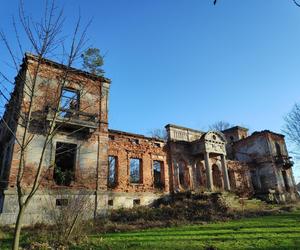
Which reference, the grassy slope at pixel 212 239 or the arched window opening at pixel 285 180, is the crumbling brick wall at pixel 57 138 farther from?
the arched window opening at pixel 285 180

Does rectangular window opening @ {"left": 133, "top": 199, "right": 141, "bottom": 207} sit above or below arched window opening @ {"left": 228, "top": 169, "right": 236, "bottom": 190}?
below

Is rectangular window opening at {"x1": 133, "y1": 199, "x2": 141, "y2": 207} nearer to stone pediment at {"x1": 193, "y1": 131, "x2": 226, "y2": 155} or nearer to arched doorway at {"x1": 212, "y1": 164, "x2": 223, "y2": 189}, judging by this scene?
stone pediment at {"x1": 193, "y1": 131, "x2": 226, "y2": 155}

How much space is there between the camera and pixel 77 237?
9.52 metres

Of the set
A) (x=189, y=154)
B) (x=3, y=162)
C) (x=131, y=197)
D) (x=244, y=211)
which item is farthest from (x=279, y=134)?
(x=3, y=162)

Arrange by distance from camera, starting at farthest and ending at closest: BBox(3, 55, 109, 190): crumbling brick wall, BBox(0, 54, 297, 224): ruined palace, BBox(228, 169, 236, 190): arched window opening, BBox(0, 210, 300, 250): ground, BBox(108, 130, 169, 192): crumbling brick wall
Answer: BBox(228, 169, 236, 190): arched window opening
BBox(108, 130, 169, 192): crumbling brick wall
BBox(3, 55, 109, 190): crumbling brick wall
BBox(0, 54, 297, 224): ruined palace
BBox(0, 210, 300, 250): ground

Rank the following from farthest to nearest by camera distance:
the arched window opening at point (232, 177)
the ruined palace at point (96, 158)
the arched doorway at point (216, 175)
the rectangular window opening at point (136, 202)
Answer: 1. the arched window opening at point (232, 177)
2. the arched doorway at point (216, 175)
3. the rectangular window opening at point (136, 202)
4. the ruined palace at point (96, 158)

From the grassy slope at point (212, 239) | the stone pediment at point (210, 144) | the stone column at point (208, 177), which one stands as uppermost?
the stone pediment at point (210, 144)

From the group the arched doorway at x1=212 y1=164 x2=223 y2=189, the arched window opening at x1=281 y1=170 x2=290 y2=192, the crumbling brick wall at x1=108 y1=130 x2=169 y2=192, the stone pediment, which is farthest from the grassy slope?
the arched window opening at x1=281 y1=170 x2=290 y2=192

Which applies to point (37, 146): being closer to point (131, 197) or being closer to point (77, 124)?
point (77, 124)

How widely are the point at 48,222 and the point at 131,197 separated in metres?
6.40

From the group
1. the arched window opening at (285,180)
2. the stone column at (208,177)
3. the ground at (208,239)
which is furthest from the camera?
the arched window opening at (285,180)

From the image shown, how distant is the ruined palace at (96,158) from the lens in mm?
14695

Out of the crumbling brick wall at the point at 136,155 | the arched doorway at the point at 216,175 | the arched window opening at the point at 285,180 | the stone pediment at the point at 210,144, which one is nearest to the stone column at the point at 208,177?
the stone pediment at the point at 210,144

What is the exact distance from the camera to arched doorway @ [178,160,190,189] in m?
23.2
